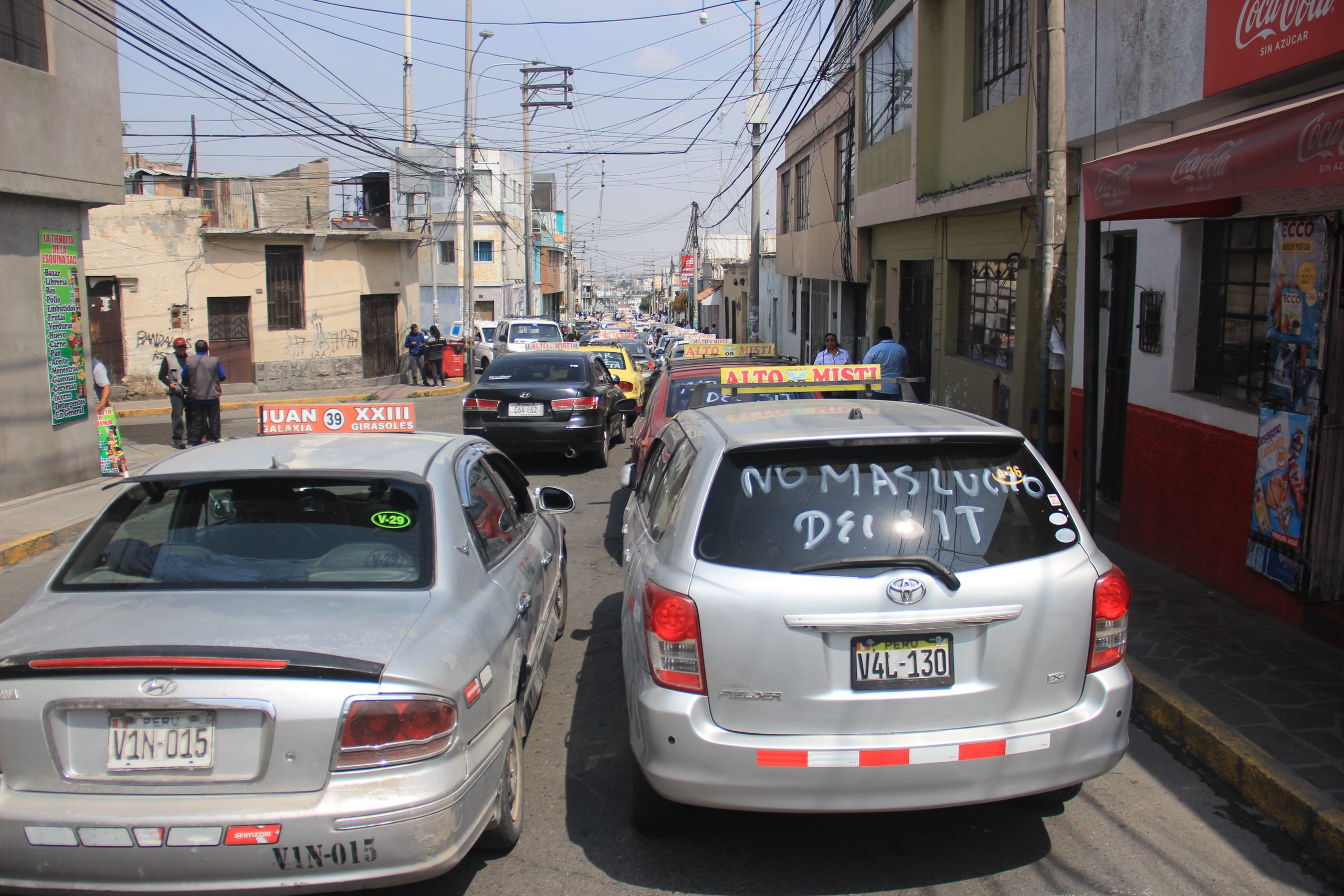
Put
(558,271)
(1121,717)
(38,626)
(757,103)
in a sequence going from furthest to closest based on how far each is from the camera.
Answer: (558,271) < (757,103) < (1121,717) < (38,626)

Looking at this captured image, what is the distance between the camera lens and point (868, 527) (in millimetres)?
3494

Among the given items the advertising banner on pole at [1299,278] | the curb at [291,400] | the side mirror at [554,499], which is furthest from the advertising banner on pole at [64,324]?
the advertising banner on pole at [1299,278]

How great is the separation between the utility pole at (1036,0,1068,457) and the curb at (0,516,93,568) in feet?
27.2

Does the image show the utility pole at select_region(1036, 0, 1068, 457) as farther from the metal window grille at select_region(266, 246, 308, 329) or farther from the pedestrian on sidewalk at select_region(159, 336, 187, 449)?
the metal window grille at select_region(266, 246, 308, 329)

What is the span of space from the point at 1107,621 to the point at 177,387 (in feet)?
51.0

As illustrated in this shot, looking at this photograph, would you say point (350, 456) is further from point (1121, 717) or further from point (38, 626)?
point (1121, 717)

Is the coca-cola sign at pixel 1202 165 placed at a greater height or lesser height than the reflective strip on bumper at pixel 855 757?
greater

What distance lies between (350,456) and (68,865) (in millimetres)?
1820

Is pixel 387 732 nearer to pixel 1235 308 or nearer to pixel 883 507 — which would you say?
pixel 883 507

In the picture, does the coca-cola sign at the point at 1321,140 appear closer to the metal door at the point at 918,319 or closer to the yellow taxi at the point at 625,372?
the metal door at the point at 918,319

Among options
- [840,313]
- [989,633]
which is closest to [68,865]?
[989,633]

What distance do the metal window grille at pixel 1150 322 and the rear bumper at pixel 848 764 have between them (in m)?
5.25

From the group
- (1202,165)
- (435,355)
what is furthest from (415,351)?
(1202,165)

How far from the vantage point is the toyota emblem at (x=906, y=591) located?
3297 mm
